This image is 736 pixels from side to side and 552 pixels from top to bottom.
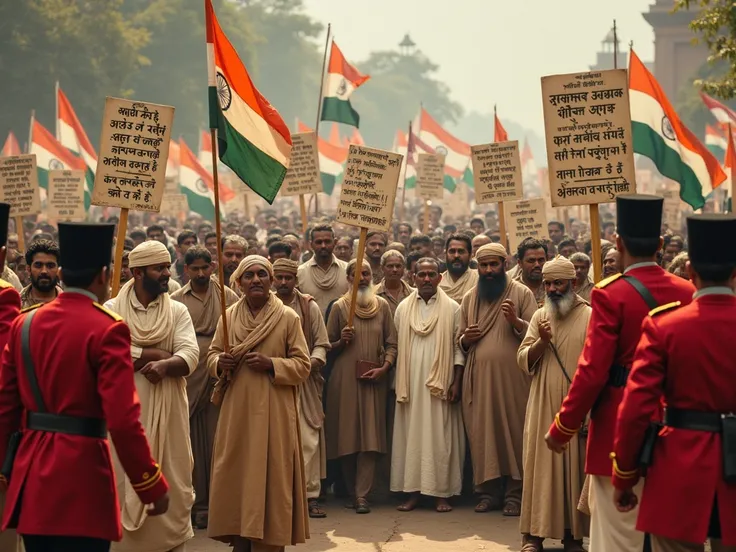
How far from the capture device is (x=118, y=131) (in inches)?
366

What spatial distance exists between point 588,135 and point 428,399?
2935mm

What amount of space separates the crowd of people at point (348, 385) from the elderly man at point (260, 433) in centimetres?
1

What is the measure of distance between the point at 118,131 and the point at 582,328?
3.43 m

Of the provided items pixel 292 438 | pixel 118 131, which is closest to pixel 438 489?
pixel 292 438

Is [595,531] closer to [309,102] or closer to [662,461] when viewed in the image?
[662,461]

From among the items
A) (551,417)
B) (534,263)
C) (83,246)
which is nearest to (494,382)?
(534,263)

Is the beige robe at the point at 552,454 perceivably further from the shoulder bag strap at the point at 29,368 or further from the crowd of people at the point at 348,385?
the shoulder bag strap at the point at 29,368

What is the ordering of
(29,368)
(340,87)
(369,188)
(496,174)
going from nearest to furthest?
(29,368), (369,188), (496,174), (340,87)

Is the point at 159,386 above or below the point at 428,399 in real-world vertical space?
above

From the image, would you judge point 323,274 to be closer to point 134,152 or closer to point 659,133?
point 134,152

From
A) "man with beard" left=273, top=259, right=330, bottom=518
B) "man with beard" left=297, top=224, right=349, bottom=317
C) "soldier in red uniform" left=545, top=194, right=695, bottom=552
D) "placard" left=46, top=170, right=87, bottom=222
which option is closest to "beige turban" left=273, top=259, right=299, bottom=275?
"man with beard" left=273, top=259, right=330, bottom=518

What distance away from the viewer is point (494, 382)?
991 centimetres

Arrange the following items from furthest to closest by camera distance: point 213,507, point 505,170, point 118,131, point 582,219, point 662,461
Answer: point 582,219 < point 505,170 < point 118,131 < point 213,507 < point 662,461

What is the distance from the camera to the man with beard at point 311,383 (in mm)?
9523
